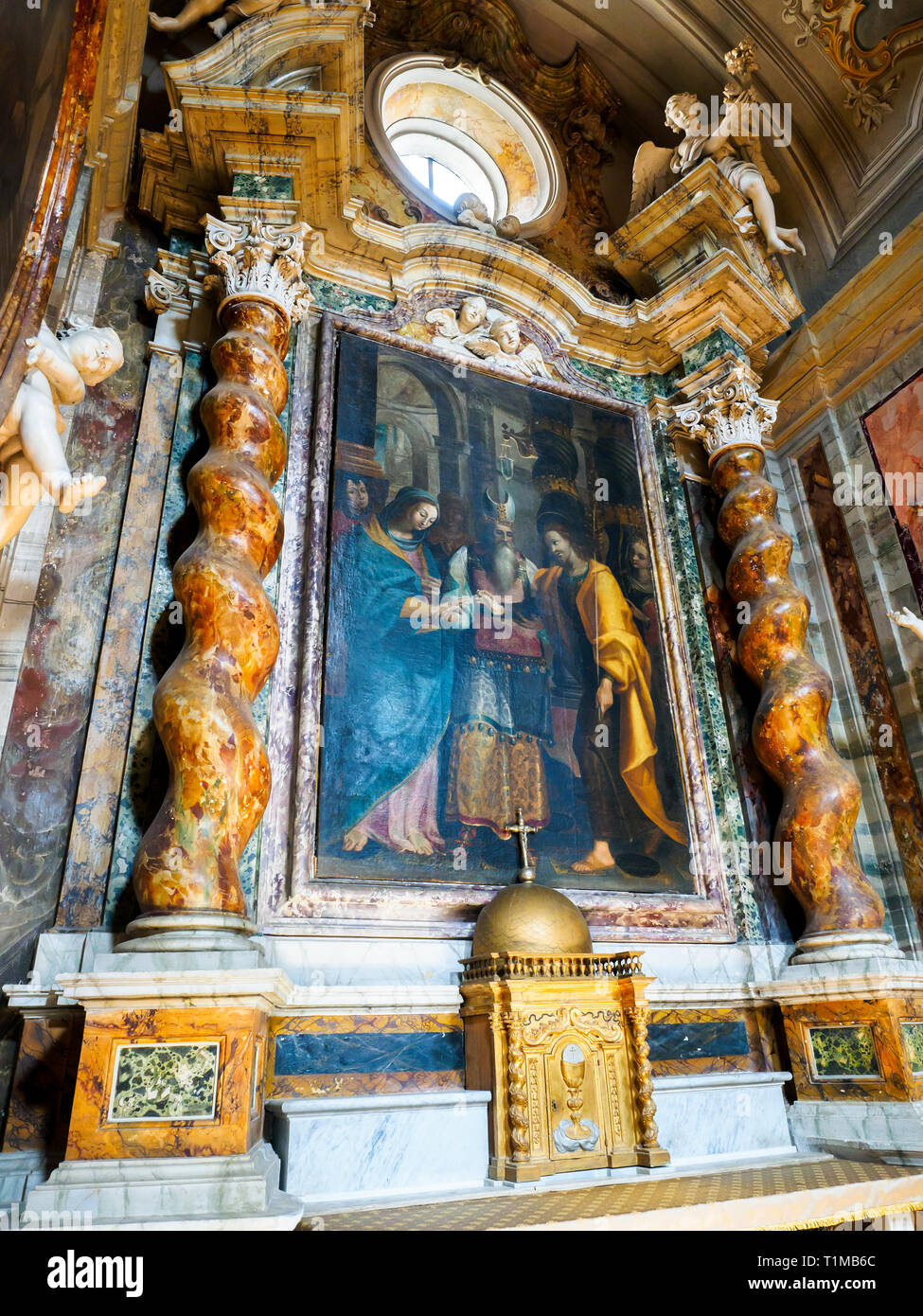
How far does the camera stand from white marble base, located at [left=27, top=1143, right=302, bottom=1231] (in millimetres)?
2973

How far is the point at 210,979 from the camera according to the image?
11.1 ft

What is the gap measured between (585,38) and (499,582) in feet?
21.0

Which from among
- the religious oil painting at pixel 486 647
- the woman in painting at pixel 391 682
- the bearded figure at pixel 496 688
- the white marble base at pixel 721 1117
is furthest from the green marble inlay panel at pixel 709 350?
the white marble base at pixel 721 1117

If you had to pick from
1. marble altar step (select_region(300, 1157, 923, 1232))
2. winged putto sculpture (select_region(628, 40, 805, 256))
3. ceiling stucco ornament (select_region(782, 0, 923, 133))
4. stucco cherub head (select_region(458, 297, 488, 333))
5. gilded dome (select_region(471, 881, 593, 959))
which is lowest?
marble altar step (select_region(300, 1157, 923, 1232))

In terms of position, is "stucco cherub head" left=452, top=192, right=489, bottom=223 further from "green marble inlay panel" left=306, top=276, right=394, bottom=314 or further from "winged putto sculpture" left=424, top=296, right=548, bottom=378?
"green marble inlay panel" left=306, top=276, right=394, bottom=314

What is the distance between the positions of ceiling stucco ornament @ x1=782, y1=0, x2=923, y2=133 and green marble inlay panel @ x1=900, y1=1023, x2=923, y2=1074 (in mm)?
7353

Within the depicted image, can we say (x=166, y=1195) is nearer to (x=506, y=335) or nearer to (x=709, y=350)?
(x=506, y=335)

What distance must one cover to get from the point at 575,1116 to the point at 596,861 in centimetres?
172

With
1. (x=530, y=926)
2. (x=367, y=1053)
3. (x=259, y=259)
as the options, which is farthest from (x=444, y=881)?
(x=259, y=259)

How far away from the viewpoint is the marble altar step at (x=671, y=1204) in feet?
10.6

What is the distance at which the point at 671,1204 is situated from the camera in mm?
3410

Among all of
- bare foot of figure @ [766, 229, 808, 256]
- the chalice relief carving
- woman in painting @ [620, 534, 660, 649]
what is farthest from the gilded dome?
bare foot of figure @ [766, 229, 808, 256]

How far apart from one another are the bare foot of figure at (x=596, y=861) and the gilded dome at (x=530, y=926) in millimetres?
905
